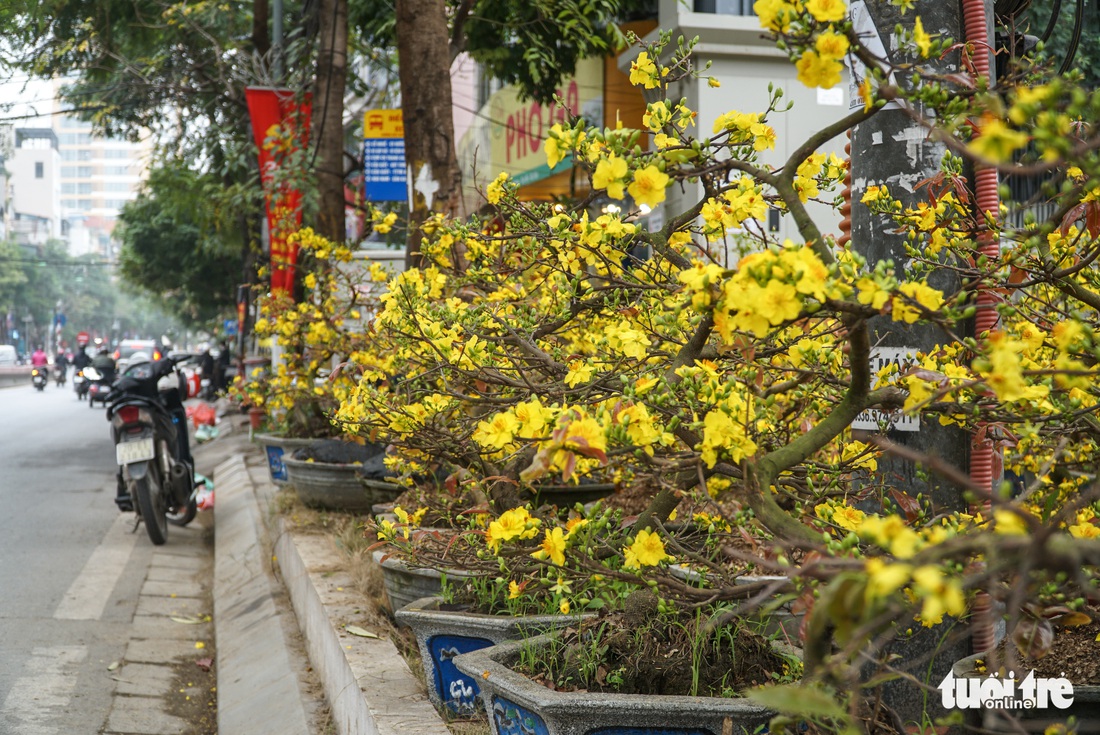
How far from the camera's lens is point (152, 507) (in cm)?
759

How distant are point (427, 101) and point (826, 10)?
4.91 metres

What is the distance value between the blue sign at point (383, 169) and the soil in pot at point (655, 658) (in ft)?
32.7

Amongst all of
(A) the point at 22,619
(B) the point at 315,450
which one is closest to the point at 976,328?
(B) the point at 315,450

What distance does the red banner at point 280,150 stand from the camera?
9914mm

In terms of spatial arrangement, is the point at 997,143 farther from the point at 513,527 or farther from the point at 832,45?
the point at 513,527

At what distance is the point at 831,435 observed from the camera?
6.54 ft

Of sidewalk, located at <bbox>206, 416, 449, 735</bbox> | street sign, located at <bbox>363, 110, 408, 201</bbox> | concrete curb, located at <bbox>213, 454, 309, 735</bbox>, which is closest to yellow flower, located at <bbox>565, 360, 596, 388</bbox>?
sidewalk, located at <bbox>206, 416, 449, 735</bbox>

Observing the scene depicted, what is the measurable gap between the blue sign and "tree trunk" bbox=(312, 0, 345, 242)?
199 centimetres

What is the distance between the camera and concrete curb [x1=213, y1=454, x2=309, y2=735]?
4246 millimetres

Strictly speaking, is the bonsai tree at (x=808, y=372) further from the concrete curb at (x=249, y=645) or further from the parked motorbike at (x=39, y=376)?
the parked motorbike at (x=39, y=376)

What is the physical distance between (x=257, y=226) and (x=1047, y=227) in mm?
17543

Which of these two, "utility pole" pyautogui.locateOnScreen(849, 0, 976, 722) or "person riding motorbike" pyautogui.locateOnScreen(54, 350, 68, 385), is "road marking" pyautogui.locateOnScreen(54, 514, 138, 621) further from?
"person riding motorbike" pyautogui.locateOnScreen(54, 350, 68, 385)

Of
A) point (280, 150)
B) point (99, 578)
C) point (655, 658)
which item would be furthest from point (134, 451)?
point (655, 658)

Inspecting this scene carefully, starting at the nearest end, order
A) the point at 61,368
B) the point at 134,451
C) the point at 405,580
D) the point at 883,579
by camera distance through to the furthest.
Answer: the point at 883,579 → the point at 405,580 → the point at 134,451 → the point at 61,368
